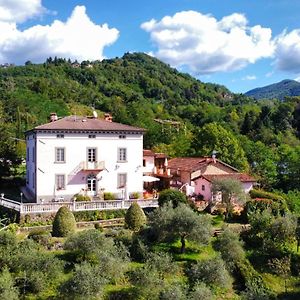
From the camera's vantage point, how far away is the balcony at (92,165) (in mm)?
37625

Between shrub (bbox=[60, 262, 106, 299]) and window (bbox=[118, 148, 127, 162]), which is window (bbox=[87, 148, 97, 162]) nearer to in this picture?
window (bbox=[118, 148, 127, 162])

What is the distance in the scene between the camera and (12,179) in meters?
46.9

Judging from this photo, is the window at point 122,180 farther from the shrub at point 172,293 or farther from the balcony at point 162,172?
the shrub at point 172,293

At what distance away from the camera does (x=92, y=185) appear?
126 feet

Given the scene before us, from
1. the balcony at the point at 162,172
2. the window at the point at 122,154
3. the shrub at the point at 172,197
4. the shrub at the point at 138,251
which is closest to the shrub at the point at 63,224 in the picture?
the shrub at the point at 138,251

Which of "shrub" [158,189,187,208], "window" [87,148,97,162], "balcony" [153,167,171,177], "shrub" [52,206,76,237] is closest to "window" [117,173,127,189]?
"window" [87,148,97,162]

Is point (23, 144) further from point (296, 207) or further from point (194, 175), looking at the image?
point (296, 207)

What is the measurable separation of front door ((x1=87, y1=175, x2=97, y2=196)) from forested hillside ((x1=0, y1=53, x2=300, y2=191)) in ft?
38.6

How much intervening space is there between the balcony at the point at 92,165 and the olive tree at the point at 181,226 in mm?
10661

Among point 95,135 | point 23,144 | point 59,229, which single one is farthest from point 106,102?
point 59,229

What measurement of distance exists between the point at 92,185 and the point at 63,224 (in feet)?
31.5

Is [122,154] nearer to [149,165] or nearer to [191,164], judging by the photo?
[149,165]

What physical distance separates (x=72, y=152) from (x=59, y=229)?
9.93m

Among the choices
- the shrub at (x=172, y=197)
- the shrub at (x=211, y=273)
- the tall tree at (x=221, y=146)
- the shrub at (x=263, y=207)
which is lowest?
the shrub at (x=211, y=273)
